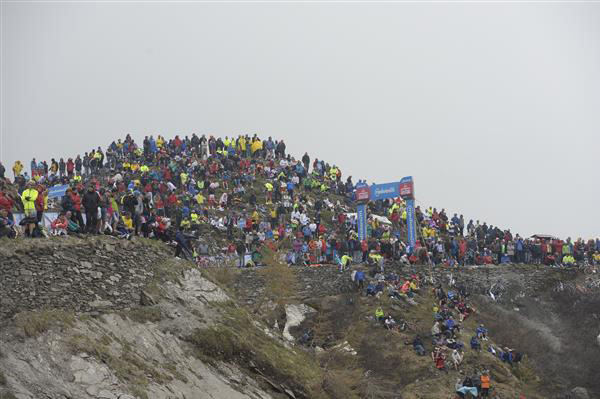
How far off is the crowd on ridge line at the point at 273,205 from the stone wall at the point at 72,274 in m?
9.44

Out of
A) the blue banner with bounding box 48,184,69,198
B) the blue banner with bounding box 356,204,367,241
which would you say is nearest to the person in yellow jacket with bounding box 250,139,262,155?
the blue banner with bounding box 356,204,367,241

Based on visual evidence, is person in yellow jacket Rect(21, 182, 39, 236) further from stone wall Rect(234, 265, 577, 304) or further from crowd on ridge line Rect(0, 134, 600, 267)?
stone wall Rect(234, 265, 577, 304)

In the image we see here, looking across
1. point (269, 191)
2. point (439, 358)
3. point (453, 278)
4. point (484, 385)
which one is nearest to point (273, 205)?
point (269, 191)

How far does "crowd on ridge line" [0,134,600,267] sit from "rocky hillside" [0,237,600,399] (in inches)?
80.0

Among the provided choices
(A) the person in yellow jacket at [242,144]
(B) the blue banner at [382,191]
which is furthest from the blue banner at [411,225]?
(A) the person in yellow jacket at [242,144]

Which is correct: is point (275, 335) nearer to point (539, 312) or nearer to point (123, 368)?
point (123, 368)

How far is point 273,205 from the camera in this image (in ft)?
166

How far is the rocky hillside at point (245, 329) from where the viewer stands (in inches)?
923

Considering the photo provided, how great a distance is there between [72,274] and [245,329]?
724 cm

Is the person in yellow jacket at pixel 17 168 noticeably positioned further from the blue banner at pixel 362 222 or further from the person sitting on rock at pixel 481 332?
the person sitting on rock at pixel 481 332

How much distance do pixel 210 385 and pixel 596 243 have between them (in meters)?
32.5

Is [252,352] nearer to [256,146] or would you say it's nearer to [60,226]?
[60,226]

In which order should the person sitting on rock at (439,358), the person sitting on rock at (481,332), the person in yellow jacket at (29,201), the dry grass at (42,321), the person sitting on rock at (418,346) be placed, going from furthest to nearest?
the person sitting on rock at (481,332) → the person sitting on rock at (418,346) → the person sitting on rock at (439,358) → the person in yellow jacket at (29,201) → the dry grass at (42,321)

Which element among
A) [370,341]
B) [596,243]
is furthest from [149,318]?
[596,243]
